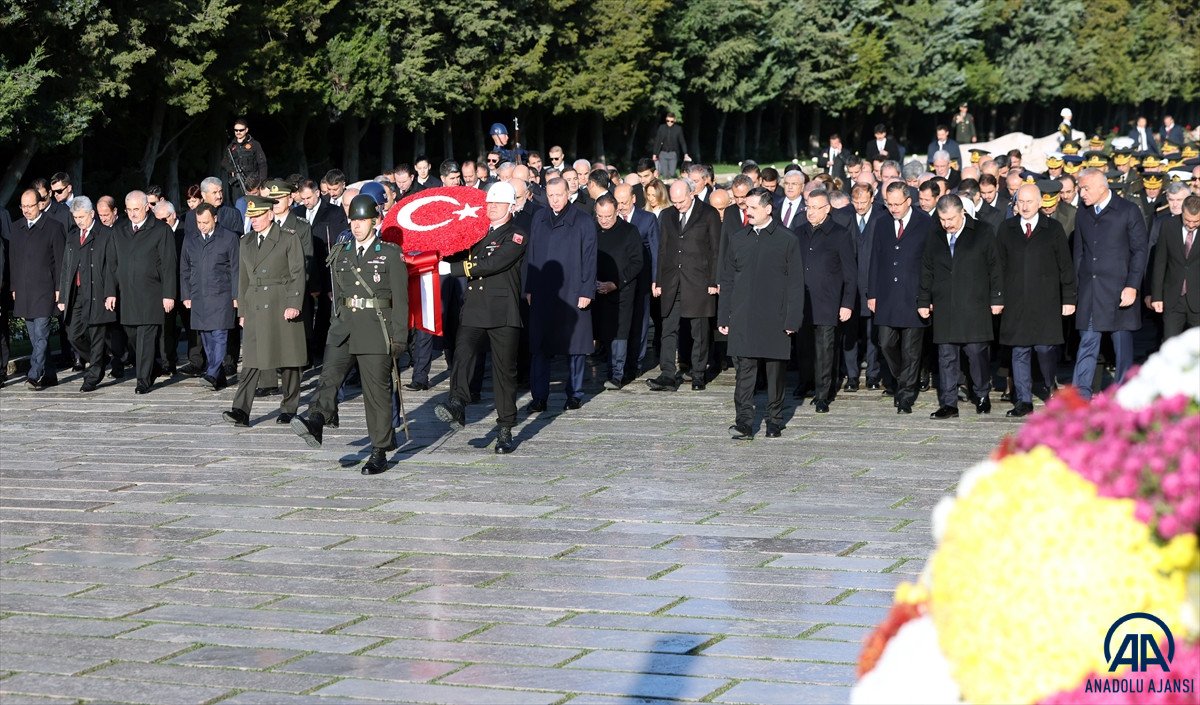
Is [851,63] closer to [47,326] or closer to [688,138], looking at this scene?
[688,138]

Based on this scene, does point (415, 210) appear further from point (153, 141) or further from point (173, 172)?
point (173, 172)

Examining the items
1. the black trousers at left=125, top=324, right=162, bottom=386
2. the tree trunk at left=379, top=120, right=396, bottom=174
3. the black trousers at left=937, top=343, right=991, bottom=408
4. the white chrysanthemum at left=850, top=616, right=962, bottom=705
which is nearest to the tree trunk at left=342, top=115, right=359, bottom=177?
the tree trunk at left=379, top=120, right=396, bottom=174

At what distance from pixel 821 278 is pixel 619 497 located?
4.69m

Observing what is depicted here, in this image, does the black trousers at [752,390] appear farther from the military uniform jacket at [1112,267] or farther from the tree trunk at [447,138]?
the tree trunk at [447,138]

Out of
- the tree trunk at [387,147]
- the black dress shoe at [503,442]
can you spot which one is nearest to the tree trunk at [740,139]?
the tree trunk at [387,147]

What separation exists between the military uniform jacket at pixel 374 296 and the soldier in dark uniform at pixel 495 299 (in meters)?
1.09

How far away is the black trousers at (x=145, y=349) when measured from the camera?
52.7 feet

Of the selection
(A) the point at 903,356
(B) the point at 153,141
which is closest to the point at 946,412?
(A) the point at 903,356

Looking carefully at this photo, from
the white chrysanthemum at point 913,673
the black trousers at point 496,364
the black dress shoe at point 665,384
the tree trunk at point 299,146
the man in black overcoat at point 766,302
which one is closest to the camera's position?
A: the white chrysanthemum at point 913,673

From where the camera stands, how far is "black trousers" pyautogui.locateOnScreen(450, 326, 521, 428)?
41.4 feet

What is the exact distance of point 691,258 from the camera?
52.4 feet

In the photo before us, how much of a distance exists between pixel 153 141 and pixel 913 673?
31990 millimetres

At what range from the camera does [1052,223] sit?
45.7 ft

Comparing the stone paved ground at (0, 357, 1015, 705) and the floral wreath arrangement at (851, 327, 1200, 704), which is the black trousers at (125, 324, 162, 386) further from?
the floral wreath arrangement at (851, 327, 1200, 704)
